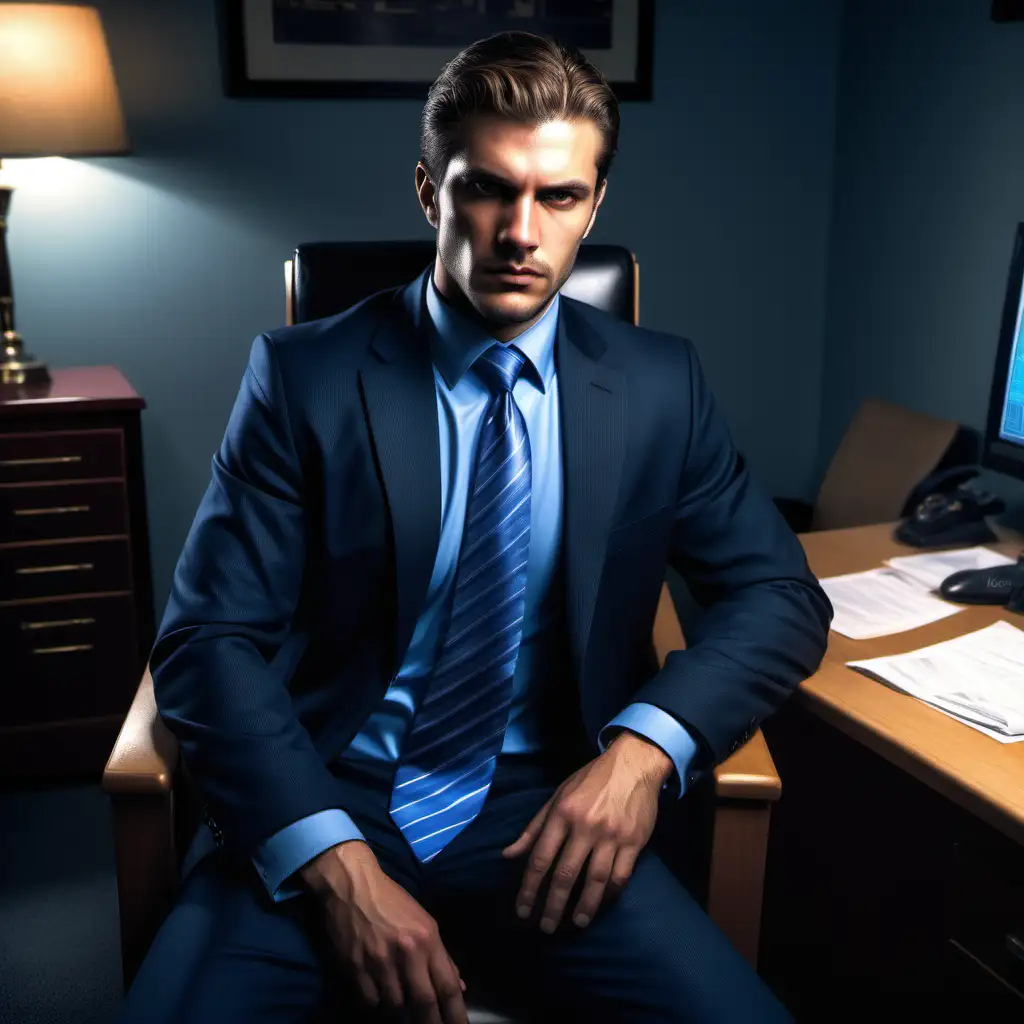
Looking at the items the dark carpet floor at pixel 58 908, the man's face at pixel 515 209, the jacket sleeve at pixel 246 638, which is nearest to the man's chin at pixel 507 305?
the man's face at pixel 515 209

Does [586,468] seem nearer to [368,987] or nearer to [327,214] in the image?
[368,987]

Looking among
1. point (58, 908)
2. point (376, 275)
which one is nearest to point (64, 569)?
point (58, 908)

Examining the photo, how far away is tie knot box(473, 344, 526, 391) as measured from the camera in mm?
1379

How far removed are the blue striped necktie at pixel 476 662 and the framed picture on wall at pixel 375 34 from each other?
1607 millimetres

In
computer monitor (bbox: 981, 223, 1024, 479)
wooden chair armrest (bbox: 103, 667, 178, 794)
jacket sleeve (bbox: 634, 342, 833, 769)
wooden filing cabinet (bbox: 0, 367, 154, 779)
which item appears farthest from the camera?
wooden filing cabinet (bbox: 0, 367, 154, 779)

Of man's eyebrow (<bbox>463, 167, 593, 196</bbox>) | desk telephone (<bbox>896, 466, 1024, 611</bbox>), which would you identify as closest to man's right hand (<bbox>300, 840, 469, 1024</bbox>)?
man's eyebrow (<bbox>463, 167, 593, 196</bbox>)

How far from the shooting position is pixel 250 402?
1.36 metres

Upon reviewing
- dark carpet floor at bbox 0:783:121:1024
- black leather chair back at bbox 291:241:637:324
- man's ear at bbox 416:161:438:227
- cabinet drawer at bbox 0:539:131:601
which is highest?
man's ear at bbox 416:161:438:227

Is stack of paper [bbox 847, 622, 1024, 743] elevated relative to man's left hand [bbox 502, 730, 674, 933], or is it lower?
elevated

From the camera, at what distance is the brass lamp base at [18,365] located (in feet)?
7.91

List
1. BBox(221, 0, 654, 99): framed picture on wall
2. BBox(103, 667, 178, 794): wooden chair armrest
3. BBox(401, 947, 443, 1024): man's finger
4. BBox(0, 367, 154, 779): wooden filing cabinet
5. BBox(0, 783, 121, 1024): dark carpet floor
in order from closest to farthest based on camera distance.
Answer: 1. BBox(401, 947, 443, 1024): man's finger
2. BBox(103, 667, 178, 794): wooden chair armrest
3. BBox(0, 783, 121, 1024): dark carpet floor
4. BBox(0, 367, 154, 779): wooden filing cabinet
5. BBox(221, 0, 654, 99): framed picture on wall

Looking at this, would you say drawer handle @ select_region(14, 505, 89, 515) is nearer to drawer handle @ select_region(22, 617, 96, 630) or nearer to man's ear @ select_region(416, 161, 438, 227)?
drawer handle @ select_region(22, 617, 96, 630)

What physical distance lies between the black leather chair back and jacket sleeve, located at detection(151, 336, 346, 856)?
0.33m

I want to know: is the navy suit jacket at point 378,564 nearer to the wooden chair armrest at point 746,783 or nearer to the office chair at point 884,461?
the wooden chair armrest at point 746,783
